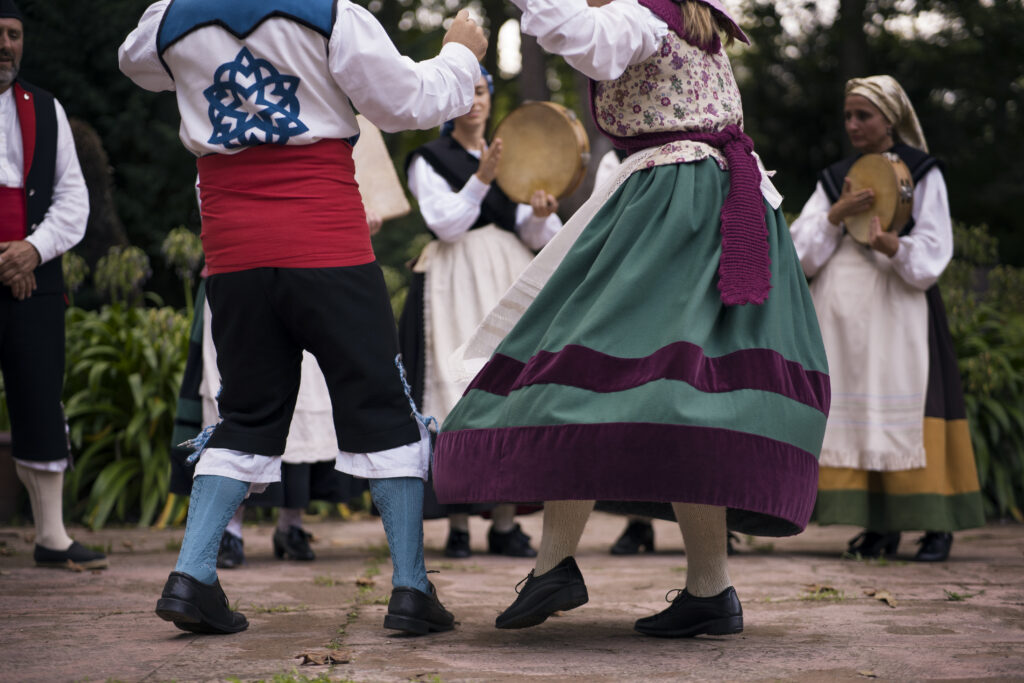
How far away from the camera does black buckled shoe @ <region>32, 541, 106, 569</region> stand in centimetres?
421

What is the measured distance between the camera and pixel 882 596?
3518 mm

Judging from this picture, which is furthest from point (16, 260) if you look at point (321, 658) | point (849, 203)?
point (849, 203)

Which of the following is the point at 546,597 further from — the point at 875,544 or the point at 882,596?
the point at 875,544

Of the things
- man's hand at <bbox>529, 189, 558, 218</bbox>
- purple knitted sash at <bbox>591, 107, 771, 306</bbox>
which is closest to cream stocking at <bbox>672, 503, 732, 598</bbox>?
purple knitted sash at <bbox>591, 107, 771, 306</bbox>

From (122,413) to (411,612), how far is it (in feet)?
12.3

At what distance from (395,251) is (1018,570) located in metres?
8.20

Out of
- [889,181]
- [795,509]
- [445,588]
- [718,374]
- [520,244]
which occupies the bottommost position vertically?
[445,588]

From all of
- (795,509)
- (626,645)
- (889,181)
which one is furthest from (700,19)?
(889,181)

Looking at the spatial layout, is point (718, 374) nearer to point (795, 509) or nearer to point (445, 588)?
point (795, 509)

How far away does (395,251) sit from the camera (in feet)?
38.2

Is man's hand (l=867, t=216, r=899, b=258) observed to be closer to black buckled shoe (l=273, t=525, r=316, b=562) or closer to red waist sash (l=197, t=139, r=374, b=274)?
red waist sash (l=197, t=139, r=374, b=274)

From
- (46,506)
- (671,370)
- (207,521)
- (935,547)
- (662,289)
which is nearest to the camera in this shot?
(671,370)

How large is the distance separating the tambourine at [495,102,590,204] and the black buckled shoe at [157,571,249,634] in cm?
237

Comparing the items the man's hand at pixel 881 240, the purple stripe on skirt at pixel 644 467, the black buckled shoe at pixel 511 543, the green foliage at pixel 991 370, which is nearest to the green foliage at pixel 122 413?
the black buckled shoe at pixel 511 543
